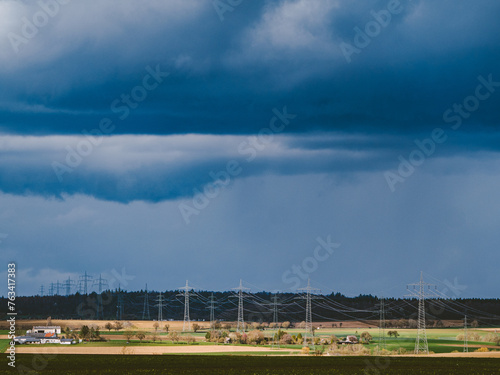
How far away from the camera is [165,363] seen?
136m

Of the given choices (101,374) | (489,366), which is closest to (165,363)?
(101,374)

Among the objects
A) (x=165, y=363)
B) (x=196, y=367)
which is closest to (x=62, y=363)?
(x=165, y=363)

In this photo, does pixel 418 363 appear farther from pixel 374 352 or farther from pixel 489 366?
pixel 374 352

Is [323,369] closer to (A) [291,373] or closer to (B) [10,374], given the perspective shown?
(A) [291,373]

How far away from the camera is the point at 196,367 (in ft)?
409

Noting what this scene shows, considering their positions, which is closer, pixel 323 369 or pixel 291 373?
pixel 291 373

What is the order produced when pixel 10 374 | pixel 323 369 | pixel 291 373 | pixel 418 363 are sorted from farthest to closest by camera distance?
pixel 418 363, pixel 323 369, pixel 291 373, pixel 10 374

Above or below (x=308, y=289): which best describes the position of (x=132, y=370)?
below

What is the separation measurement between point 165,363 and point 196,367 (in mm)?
13531

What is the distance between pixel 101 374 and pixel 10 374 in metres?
12.1

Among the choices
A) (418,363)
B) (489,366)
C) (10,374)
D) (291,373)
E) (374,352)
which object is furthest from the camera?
(374,352)

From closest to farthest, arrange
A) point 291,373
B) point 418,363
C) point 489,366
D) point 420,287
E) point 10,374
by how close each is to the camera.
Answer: point 10,374 → point 291,373 → point 489,366 → point 418,363 → point 420,287

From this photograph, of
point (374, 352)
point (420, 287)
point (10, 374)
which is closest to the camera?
point (10, 374)

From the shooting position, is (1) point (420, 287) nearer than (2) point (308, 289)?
Yes
